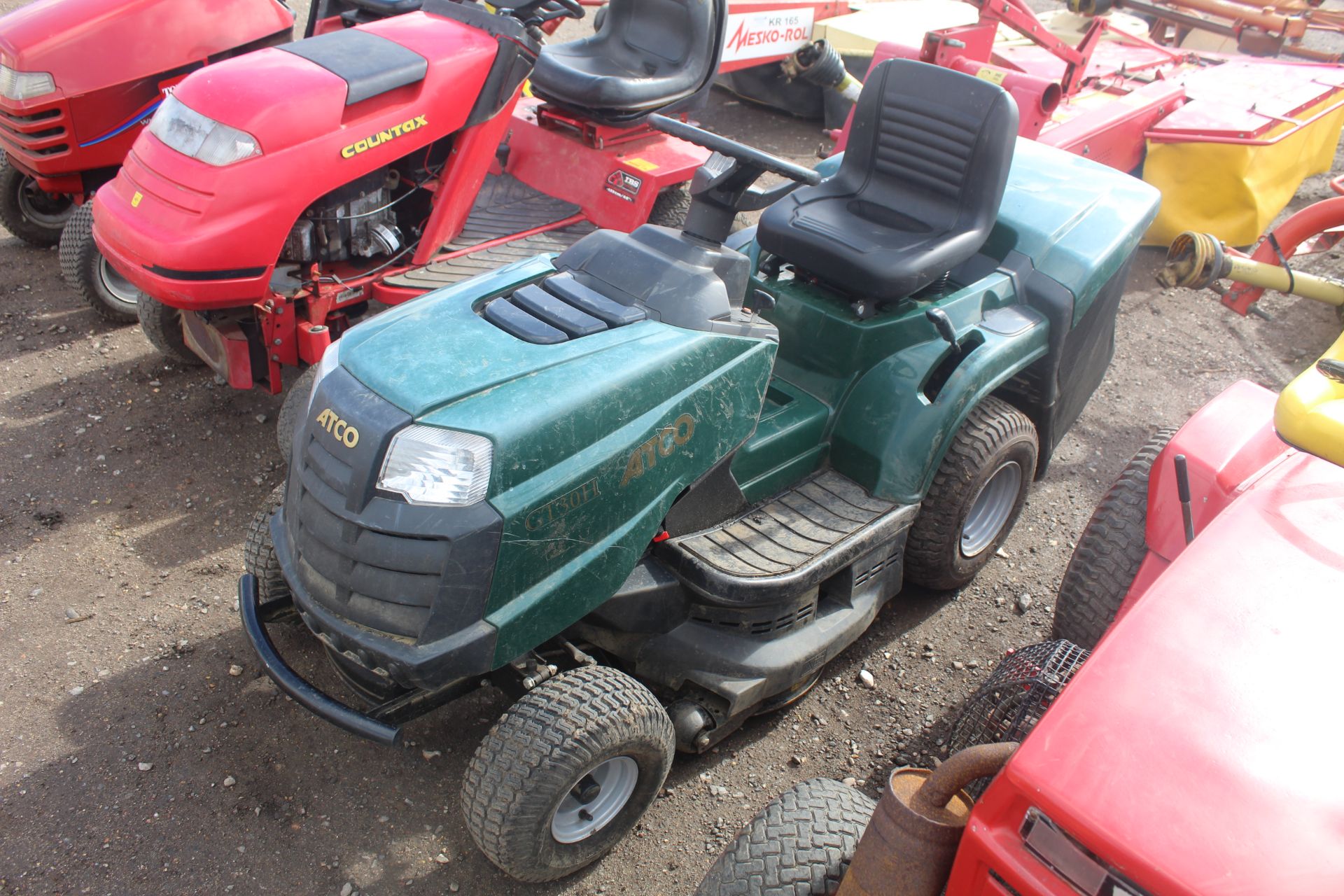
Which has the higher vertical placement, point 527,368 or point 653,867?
point 527,368


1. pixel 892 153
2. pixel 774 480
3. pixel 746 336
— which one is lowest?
pixel 774 480

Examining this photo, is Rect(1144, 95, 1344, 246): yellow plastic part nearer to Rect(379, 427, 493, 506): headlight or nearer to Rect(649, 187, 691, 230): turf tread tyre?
Rect(649, 187, 691, 230): turf tread tyre

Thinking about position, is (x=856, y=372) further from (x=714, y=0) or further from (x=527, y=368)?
(x=714, y=0)

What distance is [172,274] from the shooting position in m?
3.17

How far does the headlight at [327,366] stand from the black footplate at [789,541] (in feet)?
2.81

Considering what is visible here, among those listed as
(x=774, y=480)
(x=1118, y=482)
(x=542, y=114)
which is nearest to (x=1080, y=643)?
(x=1118, y=482)

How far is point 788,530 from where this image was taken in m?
2.66

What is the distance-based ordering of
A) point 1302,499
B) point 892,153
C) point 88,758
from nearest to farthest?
point 1302,499 → point 88,758 → point 892,153

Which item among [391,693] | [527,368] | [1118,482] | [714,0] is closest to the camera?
[527,368]

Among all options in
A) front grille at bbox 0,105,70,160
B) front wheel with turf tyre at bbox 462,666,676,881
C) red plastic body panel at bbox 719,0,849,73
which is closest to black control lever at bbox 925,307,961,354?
front wheel with turf tyre at bbox 462,666,676,881

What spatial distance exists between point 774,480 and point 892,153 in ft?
3.63

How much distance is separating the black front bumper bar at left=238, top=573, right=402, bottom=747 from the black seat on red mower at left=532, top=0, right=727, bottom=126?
2.75 meters

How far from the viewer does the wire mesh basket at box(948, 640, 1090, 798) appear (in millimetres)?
2094

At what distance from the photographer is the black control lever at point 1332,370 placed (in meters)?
1.84
